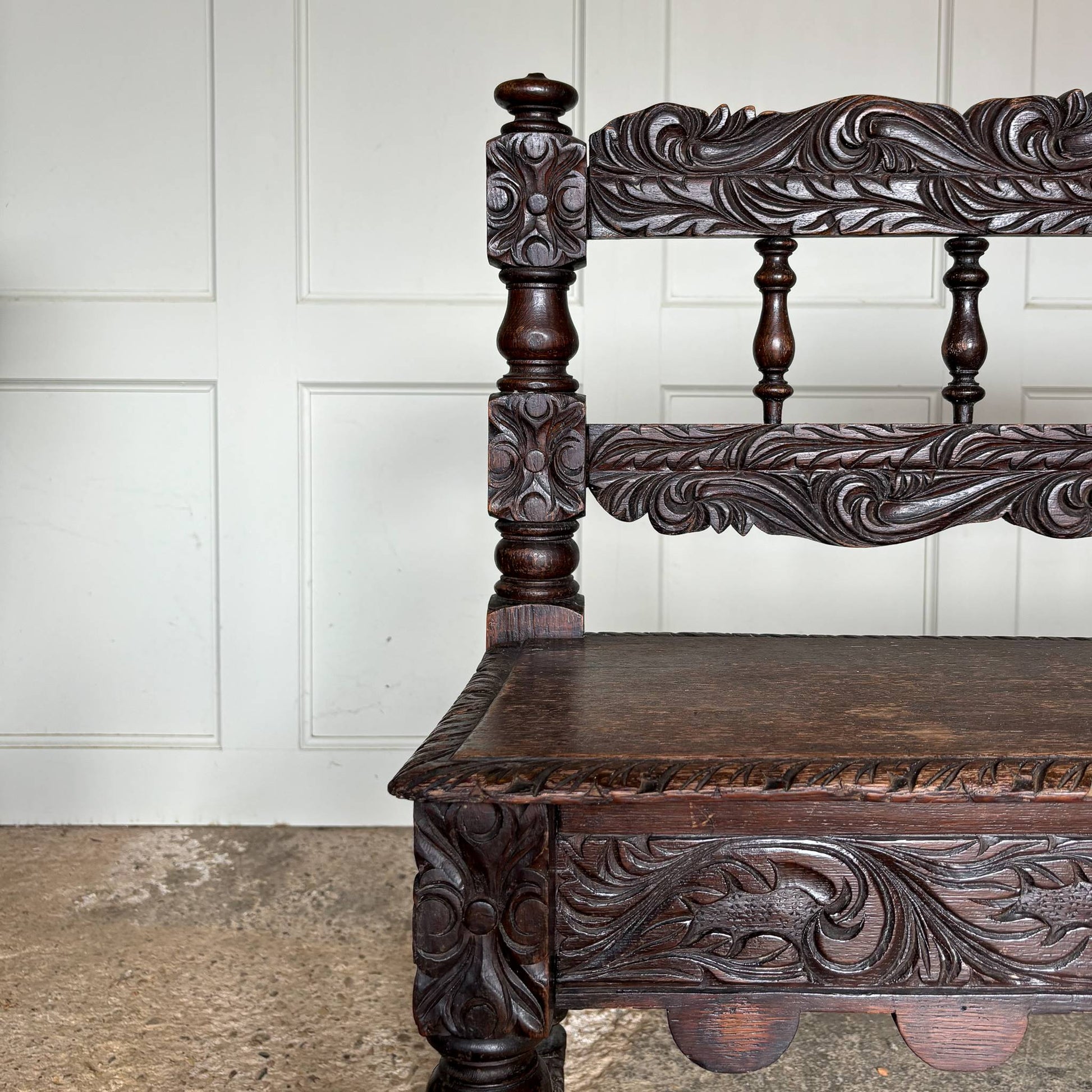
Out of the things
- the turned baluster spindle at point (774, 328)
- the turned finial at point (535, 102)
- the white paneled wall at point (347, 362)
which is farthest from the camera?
the white paneled wall at point (347, 362)

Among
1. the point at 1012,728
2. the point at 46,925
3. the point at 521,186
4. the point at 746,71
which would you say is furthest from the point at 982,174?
the point at 46,925

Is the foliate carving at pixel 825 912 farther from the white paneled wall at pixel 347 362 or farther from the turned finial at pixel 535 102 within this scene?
the white paneled wall at pixel 347 362

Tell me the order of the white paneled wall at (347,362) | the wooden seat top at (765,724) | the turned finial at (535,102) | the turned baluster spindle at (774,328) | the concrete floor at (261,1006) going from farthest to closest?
the white paneled wall at (347,362)
the concrete floor at (261,1006)
the turned baluster spindle at (774,328)
the turned finial at (535,102)
the wooden seat top at (765,724)

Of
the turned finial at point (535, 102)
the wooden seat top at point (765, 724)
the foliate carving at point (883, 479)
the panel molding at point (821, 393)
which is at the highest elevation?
the turned finial at point (535, 102)

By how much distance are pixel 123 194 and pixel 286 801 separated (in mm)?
1276

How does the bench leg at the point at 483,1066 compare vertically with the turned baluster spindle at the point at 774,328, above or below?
below

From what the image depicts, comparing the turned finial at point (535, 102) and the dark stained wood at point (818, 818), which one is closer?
the dark stained wood at point (818, 818)

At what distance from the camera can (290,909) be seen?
196 cm

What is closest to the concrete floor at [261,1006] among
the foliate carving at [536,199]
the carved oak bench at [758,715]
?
the carved oak bench at [758,715]

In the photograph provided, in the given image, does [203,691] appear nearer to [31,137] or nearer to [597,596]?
[597,596]

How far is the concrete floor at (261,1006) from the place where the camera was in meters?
1.45

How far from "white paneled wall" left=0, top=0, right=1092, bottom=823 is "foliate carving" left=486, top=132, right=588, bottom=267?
116 cm

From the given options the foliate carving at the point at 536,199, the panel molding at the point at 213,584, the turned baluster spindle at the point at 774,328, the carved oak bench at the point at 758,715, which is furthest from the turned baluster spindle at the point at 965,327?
the panel molding at the point at 213,584

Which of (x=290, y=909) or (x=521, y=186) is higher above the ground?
(x=521, y=186)
